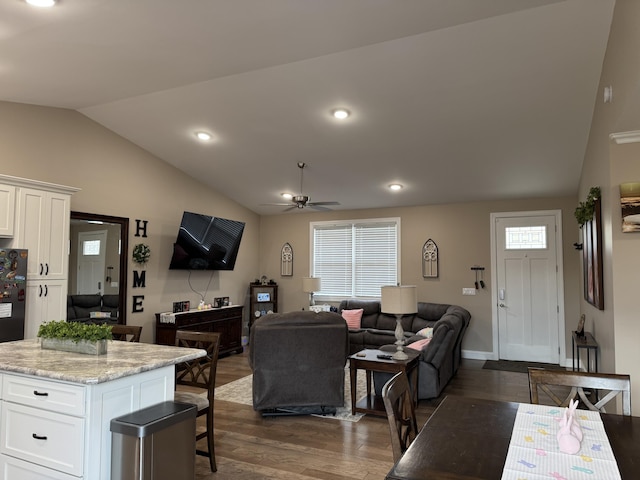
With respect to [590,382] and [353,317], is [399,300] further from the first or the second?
[353,317]

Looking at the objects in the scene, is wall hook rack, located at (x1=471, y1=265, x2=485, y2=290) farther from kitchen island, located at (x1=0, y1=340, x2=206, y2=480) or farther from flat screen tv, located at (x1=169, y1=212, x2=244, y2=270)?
kitchen island, located at (x1=0, y1=340, x2=206, y2=480)

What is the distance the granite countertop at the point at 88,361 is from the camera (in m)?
2.29

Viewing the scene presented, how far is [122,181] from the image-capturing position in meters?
6.13

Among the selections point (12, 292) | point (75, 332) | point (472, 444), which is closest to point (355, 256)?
point (12, 292)

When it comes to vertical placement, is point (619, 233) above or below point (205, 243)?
below

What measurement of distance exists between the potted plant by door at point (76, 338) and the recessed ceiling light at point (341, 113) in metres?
3.22

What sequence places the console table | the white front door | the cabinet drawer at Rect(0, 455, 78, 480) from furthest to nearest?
the white front door → the console table → the cabinet drawer at Rect(0, 455, 78, 480)

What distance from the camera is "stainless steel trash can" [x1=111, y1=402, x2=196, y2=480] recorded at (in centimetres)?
224

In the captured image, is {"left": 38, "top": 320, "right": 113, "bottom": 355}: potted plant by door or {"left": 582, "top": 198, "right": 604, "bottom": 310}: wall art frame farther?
{"left": 582, "top": 198, "right": 604, "bottom": 310}: wall art frame

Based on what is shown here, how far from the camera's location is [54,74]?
405cm

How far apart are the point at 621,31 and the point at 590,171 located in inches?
87.9

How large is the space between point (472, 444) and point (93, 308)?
5.21m

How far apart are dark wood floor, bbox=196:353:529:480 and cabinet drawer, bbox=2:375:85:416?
130cm

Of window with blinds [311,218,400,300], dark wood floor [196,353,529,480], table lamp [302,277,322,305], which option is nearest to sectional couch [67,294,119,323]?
dark wood floor [196,353,529,480]
